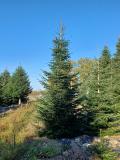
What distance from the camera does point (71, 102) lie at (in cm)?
2292

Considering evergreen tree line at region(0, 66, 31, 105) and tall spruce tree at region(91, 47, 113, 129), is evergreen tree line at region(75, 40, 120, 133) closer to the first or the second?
tall spruce tree at region(91, 47, 113, 129)

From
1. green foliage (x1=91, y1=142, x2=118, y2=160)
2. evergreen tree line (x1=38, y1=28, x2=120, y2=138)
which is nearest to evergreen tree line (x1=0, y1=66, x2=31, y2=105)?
evergreen tree line (x1=38, y1=28, x2=120, y2=138)

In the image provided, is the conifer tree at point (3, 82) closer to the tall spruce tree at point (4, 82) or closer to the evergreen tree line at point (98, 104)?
the tall spruce tree at point (4, 82)

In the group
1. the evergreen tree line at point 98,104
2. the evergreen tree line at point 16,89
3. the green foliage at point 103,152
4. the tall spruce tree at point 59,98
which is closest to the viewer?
the green foliage at point 103,152

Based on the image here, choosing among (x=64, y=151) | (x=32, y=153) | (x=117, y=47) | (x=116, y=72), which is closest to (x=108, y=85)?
(x=64, y=151)

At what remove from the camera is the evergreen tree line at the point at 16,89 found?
61.4 metres

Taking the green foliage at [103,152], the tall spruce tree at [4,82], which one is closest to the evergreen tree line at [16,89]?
the tall spruce tree at [4,82]

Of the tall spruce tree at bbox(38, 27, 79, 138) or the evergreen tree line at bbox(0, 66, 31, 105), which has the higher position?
the evergreen tree line at bbox(0, 66, 31, 105)

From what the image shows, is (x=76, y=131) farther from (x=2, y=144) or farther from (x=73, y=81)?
(x=2, y=144)

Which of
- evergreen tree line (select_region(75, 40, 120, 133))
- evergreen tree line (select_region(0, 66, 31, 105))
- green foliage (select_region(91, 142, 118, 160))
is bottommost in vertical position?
green foliage (select_region(91, 142, 118, 160))

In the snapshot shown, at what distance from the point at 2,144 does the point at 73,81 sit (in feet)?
29.6

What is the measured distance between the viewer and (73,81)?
23.8 metres

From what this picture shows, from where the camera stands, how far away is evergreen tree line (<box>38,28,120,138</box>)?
2262cm

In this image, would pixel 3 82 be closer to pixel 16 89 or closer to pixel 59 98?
pixel 16 89
